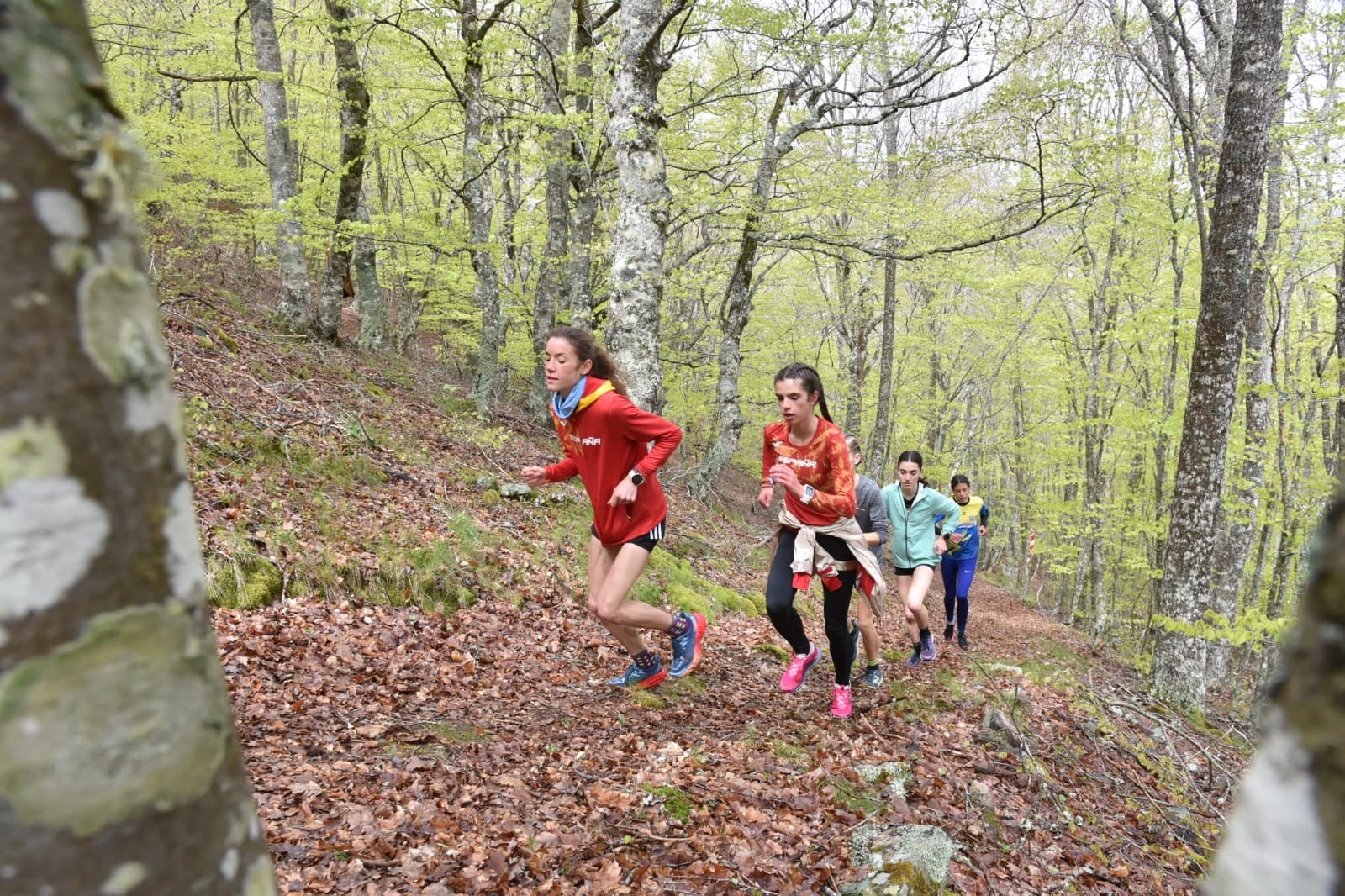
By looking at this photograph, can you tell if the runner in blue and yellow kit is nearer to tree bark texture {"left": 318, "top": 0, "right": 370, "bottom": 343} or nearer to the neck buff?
the neck buff

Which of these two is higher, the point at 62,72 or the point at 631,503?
the point at 62,72

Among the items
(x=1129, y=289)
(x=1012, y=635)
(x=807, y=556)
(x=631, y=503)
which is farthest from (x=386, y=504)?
(x=1129, y=289)

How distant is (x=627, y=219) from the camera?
7.39 metres

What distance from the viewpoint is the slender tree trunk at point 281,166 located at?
400 inches

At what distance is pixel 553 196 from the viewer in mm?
12812

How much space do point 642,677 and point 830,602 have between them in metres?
1.47

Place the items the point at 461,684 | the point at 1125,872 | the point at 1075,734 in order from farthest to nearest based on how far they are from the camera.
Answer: the point at 1075,734 → the point at 461,684 → the point at 1125,872

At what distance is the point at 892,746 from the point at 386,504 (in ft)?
16.4

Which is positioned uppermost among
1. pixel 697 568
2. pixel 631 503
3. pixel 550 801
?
pixel 631 503

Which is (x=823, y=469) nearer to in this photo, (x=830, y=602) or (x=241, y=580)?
(x=830, y=602)

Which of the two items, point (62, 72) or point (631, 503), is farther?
point (631, 503)

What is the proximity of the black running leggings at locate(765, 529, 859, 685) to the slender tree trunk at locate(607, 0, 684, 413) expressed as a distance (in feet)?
9.77

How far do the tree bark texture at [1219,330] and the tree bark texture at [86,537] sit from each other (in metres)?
8.02

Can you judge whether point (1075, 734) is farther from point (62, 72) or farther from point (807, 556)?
point (62, 72)
